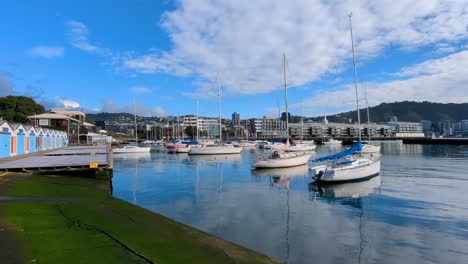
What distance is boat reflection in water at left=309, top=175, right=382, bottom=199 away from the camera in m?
23.9

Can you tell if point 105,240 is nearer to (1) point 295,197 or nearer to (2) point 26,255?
(2) point 26,255

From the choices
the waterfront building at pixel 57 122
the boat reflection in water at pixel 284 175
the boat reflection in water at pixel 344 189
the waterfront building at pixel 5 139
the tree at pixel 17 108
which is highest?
the tree at pixel 17 108

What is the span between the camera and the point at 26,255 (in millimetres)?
7969

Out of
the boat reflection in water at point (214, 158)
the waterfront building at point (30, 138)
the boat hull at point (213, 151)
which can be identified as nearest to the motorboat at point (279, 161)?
the boat reflection in water at point (214, 158)

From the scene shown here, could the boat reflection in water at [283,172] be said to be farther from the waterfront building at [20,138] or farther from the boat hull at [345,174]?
the waterfront building at [20,138]

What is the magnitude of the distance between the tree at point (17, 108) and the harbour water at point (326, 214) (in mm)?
92199

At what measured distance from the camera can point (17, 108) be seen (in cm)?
A: 10938

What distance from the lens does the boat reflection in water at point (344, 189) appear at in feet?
78.4

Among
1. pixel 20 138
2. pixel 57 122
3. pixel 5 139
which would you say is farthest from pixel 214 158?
pixel 57 122

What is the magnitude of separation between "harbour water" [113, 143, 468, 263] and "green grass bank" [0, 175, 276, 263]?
101 inches

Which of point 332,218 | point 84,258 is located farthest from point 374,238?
point 84,258

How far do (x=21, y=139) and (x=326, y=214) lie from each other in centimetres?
4231

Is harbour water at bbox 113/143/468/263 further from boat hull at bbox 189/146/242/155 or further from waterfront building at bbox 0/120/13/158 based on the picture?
boat hull at bbox 189/146/242/155

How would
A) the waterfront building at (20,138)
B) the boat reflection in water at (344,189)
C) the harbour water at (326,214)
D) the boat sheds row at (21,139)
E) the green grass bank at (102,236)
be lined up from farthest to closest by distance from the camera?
1. the waterfront building at (20,138)
2. the boat sheds row at (21,139)
3. the boat reflection in water at (344,189)
4. the harbour water at (326,214)
5. the green grass bank at (102,236)
